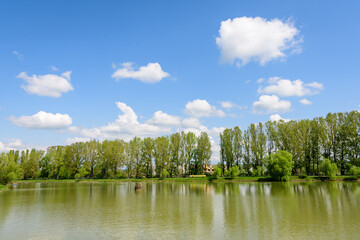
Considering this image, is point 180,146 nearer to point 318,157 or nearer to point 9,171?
point 318,157

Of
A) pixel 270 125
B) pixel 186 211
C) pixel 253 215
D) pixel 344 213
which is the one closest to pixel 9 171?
pixel 186 211

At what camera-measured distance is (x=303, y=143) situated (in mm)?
74750

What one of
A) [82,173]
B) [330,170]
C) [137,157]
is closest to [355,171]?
[330,170]

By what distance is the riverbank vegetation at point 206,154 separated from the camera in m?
71.6

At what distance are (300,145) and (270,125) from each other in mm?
11613

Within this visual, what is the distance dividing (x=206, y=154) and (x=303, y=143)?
1322 inches

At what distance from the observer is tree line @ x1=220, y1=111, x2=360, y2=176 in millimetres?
69438

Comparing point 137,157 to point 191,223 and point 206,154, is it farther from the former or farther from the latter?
point 191,223

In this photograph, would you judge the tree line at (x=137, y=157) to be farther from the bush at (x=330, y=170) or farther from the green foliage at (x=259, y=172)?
the bush at (x=330, y=170)

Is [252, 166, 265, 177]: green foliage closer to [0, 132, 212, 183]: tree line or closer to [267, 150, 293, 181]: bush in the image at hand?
[267, 150, 293, 181]: bush

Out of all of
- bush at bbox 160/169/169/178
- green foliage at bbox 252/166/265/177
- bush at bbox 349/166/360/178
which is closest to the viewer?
bush at bbox 349/166/360/178

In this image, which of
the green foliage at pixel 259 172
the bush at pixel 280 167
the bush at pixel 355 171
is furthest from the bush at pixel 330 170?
the green foliage at pixel 259 172

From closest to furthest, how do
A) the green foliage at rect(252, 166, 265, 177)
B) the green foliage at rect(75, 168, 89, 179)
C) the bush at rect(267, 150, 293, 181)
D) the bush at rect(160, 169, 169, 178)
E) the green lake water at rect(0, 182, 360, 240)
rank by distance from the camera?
the green lake water at rect(0, 182, 360, 240), the bush at rect(267, 150, 293, 181), the green foliage at rect(252, 166, 265, 177), the bush at rect(160, 169, 169, 178), the green foliage at rect(75, 168, 89, 179)

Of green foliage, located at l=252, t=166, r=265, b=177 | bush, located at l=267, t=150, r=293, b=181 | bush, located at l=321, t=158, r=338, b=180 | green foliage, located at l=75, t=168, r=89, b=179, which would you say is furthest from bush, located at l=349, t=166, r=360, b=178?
green foliage, located at l=75, t=168, r=89, b=179
